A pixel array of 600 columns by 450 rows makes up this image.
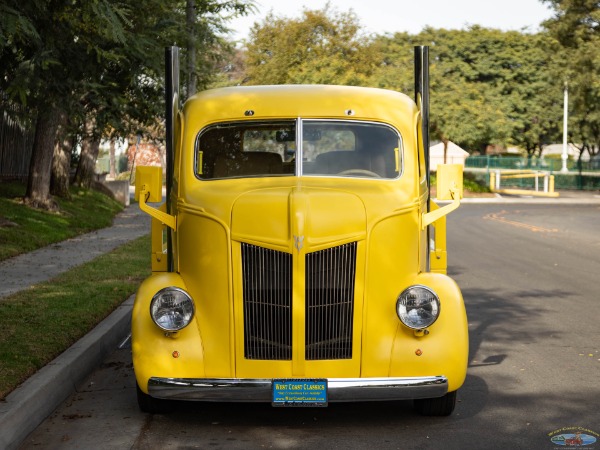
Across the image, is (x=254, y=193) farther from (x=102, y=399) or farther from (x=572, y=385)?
(x=572, y=385)

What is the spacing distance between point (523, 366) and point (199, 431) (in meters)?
3.22

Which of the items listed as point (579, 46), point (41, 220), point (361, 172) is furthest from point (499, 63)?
point (361, 172)

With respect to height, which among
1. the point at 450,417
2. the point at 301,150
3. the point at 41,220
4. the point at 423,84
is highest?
the point at 423,84

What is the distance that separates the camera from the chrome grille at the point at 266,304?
6.93 meters

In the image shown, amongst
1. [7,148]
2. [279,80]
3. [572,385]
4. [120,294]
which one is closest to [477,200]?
[279,80]

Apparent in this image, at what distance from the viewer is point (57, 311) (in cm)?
1101

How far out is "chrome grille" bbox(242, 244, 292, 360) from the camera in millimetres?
6934

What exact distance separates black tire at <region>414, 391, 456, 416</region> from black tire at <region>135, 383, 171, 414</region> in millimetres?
1696

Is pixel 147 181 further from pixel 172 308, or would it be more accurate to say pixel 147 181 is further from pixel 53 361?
pixel 53 361

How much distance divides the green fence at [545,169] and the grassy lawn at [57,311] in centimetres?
4838

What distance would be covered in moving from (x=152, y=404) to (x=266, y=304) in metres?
1.15

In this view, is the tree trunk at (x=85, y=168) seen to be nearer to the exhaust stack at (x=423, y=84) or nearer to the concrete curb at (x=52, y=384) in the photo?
the concrete curb at (x=52, y=384)

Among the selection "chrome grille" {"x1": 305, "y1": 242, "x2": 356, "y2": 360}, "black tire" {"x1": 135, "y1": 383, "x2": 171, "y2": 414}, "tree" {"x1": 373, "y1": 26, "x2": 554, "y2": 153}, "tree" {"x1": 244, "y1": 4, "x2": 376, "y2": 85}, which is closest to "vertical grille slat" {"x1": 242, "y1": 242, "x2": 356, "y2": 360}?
"chrome grille" {"x1": 305, "y1": 242, "x2": 356, "y2": 360}

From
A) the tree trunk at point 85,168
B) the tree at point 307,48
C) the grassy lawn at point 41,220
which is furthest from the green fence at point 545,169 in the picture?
the grassy lawn at point 41,220
